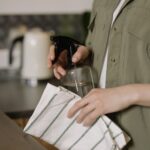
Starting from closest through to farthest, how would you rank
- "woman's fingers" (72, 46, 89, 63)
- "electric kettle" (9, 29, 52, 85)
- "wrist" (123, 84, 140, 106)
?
"wrist" (123, 84, 140, 106) < "woman's fingers" (72, 46, 89, 63) < "electric kettle" (9, 29, 52, 85)

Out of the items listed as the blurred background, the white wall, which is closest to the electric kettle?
the blurred background

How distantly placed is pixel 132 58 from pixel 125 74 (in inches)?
1.6

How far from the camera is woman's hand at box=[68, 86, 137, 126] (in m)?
0.83

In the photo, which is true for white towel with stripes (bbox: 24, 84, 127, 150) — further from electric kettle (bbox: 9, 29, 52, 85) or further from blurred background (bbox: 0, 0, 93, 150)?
electric kettle (bbox: 9, 29, 52, 85)

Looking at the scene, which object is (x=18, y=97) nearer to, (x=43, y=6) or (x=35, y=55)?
(x=35, y=55)

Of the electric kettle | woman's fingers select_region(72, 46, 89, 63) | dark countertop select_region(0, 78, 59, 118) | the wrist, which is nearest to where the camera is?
the wrist

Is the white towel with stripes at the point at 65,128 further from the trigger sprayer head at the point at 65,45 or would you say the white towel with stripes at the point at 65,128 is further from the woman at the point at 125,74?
the trigger sprayer head at the point at 65,45

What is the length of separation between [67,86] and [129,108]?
20 centimetres

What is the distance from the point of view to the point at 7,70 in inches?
76.1

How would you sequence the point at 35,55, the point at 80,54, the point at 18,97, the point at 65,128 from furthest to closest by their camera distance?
the point at 35,55, the point at 18,97, the point at 80,54, the point at 65,128

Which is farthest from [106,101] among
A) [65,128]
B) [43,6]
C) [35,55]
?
[43,6]

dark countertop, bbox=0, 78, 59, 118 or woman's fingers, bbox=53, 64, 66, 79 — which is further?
dark countertop, bbox=0, 78, 59, 118

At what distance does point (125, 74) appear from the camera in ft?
2.96

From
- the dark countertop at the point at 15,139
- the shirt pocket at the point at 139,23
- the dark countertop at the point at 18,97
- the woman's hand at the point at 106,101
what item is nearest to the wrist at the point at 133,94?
the woman's hand at the point at 106,101
